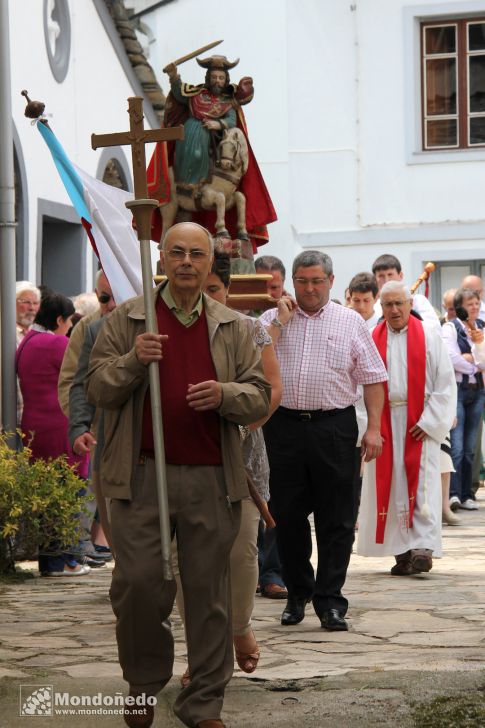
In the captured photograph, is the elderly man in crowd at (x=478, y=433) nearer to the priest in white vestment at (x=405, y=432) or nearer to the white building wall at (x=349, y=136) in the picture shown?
the white building wall at (x=349, y=136)

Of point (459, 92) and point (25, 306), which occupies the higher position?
point (459, 92)

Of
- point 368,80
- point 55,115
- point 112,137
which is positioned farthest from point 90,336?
point 368,80

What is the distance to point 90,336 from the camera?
8.12 m

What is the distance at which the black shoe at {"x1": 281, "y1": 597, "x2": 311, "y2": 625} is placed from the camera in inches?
317

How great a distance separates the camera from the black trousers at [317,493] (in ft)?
26.0

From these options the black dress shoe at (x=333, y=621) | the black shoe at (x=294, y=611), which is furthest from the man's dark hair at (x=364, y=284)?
the black dress shoe at (x=333, y=621)

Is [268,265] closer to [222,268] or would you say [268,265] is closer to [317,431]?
[317,431]

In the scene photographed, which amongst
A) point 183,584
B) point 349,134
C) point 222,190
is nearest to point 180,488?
point 183,584

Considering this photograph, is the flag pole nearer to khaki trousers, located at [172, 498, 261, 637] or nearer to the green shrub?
khaki trousers, located at [172, 498, 261, 637]

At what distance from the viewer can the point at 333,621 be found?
7.80 m

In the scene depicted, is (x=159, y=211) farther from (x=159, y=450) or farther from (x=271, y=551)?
(x=159, y=450)

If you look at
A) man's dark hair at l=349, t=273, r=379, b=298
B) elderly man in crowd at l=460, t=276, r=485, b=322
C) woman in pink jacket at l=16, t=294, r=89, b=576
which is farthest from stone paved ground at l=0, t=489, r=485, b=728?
elderly man in crowd at l=460, t=276, r=485, b=322

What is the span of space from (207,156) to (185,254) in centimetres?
359

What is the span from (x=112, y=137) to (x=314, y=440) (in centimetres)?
261
